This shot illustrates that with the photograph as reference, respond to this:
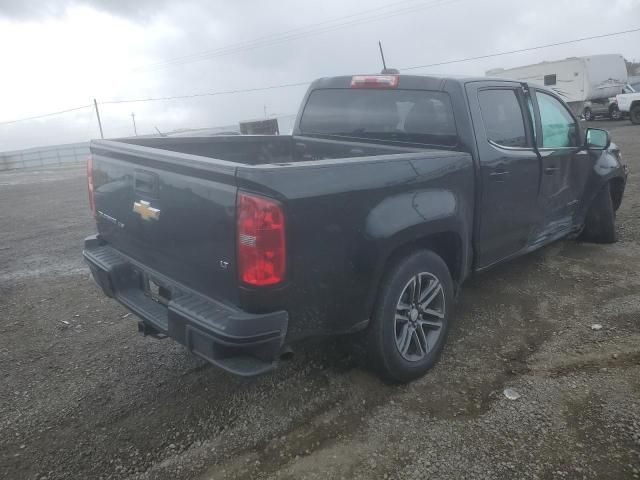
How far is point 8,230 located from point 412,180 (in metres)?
7.46

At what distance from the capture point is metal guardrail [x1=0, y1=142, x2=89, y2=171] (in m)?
28.2

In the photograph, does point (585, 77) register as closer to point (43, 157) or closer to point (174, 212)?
point (174, 212)

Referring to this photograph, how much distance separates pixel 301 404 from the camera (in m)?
2.88

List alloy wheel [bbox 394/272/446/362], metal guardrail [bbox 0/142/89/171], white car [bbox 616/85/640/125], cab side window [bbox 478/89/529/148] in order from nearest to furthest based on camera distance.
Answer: alloy wheel [bbox 394/272/446/362]
cab side window [bbox 478/89/529/148]
white car [bbox 616/85/640/125]
metal guardrail [bbox 0/142/89/171]

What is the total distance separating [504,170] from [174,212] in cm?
231

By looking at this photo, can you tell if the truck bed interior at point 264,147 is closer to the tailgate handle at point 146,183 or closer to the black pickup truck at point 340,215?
the black pickup truck at point 340,215

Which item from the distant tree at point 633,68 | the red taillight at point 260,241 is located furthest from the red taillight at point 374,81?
the distant tree at point 633,68

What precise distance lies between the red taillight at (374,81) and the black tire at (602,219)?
2760 mm

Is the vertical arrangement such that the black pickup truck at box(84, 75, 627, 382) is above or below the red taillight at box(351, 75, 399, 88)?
below

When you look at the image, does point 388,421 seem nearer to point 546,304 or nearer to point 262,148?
point 546,304

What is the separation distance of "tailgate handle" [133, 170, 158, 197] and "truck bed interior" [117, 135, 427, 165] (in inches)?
38.1

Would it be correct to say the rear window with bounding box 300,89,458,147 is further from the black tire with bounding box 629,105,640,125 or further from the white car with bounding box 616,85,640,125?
the black tire with bounding box 629,105,640,125

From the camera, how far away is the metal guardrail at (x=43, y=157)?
92.7ft

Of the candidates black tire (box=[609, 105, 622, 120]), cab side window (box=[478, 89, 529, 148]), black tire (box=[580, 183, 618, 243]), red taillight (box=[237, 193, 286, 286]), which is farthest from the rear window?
black tire (box=[609, 105, 622, 120])
